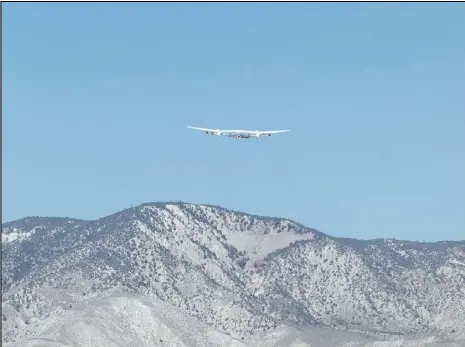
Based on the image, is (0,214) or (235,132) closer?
(0,214)

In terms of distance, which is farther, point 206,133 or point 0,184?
point 206,133

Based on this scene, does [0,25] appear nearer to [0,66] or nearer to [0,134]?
[0,66]

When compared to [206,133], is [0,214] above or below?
below

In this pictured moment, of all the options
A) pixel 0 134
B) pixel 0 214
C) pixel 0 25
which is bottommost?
pixel 0 214

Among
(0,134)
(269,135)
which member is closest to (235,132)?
(269,135)

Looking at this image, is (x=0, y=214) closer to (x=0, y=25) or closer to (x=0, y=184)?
(x=0, y=184)

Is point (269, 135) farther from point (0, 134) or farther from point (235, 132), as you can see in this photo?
point (0, 134)

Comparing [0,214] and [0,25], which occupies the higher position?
[0,25]
